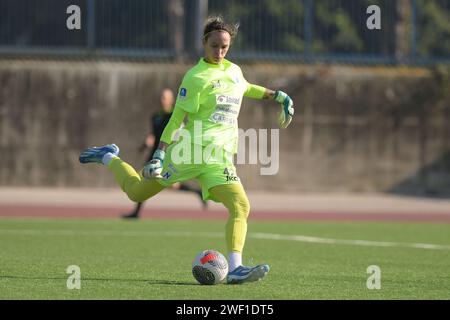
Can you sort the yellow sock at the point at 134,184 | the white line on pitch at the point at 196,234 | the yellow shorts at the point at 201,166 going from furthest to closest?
the white line on pitch at the point at 196,234, the yellow sock at the point at 134,184, the yellow shorts at the point at 201,166

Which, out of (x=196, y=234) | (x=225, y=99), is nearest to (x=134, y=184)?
(x=225, y=99)

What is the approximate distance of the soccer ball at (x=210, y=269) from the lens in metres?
9.56

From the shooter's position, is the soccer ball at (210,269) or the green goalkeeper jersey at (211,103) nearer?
the soccer ball at (210,269)

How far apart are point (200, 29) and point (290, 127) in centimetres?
304

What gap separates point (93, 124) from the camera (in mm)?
25172

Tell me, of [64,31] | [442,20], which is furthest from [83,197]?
[442,20]

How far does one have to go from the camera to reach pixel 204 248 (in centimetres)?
1430

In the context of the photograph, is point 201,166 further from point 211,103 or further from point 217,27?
point 217,27

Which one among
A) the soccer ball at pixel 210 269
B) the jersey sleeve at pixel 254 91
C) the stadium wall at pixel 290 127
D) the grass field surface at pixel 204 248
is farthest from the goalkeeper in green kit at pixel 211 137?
the stadium wall at pixel 290 127

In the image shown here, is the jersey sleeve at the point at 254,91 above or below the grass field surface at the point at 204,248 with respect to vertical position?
above

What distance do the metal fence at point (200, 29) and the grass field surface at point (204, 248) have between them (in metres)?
6.93

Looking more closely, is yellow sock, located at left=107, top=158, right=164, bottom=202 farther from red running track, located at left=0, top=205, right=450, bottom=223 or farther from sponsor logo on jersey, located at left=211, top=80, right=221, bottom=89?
red running track, located at left=0, top=205, right=450, bottom=223

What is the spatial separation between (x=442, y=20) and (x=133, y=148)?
26.5 feet

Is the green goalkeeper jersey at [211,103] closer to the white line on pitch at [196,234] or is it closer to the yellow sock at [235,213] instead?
the yellow sock at [235,213]
